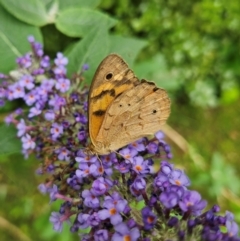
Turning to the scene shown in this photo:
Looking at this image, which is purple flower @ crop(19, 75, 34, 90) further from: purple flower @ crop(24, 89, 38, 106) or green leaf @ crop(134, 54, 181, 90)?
green leaf @ crop(134, 54, 181, 90)

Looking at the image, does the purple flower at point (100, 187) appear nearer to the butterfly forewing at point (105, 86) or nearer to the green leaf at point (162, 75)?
the butterfly forewing at point (105, 86)

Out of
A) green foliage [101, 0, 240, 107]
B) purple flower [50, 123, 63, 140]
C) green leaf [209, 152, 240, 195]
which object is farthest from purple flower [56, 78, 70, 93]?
green leaf [209, 152, 240, 195]

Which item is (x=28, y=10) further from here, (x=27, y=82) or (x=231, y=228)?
(x=231, y=228)

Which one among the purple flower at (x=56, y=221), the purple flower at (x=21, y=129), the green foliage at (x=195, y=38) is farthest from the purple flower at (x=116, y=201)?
the green foliage at (x=195, y=38)

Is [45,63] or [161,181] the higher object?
[45,63]

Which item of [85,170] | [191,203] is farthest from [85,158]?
[191,203]

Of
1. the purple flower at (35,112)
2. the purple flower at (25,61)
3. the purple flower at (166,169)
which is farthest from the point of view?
the purple flower at (25,61)
